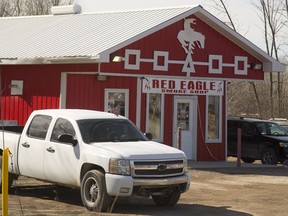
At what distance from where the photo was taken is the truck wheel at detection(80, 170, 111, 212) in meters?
12.4

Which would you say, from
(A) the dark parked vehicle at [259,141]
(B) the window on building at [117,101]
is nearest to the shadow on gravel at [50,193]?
(B) the window on building at [117,101]

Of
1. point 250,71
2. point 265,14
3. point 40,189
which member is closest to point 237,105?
point 265,14

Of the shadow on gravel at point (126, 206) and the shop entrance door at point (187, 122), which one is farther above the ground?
the shop entrance door at point (187, 122)

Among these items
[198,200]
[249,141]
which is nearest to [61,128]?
[198,200]

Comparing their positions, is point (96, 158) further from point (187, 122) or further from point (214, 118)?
point (214, 118)

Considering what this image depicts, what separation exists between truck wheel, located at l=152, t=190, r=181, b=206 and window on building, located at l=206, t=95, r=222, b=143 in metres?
11.5

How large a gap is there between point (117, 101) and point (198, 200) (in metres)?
8.62

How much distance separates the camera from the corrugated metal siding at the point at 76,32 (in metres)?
22.3

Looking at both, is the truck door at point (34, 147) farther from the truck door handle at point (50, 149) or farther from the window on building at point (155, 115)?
the window on building at point (155, 115)

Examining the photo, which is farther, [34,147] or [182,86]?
[182,86]

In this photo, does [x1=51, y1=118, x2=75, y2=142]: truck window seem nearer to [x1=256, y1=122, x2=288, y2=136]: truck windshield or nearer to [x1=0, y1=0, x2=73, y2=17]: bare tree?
[x1=256, y1=122, x2=288, y2=136]: truck windshield

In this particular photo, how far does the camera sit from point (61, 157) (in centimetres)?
1344

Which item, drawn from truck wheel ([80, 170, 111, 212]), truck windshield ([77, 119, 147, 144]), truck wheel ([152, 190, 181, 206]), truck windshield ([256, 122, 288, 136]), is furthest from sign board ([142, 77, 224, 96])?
truck wheel ([80, 170, 111, 212])

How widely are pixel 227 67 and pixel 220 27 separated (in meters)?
1.47
